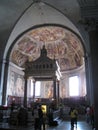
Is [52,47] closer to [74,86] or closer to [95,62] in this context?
[74,86]

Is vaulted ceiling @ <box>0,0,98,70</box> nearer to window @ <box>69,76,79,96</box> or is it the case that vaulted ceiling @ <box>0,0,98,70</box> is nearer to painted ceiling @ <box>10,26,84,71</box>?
painted ceiling @ <box>10,26,84,71</box>

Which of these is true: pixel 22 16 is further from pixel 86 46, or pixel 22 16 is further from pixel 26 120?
pixel 26 120

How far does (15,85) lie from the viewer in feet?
85.1

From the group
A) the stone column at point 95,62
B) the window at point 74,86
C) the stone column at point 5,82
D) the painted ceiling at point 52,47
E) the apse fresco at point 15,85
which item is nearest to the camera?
the stone column at point 95,62

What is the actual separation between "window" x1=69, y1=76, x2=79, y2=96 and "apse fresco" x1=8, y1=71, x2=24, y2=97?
7306mm

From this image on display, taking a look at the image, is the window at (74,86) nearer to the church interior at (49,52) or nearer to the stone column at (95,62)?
the church interior at (49,52)

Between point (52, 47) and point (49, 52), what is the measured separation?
0.91 metres

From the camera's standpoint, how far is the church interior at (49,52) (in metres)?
15.9

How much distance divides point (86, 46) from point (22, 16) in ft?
23.5

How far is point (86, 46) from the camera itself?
1859cm

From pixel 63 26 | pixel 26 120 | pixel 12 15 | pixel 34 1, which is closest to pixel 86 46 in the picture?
pixel 63 26

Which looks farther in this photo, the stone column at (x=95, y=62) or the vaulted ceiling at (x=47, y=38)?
the vaulted ceiling at (x=47, y=38)

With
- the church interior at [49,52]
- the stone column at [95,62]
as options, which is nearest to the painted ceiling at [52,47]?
the church interior at [49,52]

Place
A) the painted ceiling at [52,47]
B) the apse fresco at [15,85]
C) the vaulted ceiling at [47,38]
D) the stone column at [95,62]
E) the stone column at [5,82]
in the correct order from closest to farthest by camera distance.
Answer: the stone column at [95,62] < the vaulted ceiling at [47,38] < the stone column at [5,82] < the painted ceiling at [52,47] < the apse fresco at [15,85]
